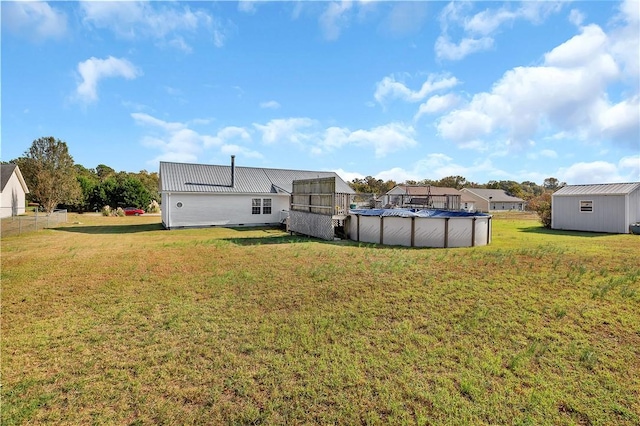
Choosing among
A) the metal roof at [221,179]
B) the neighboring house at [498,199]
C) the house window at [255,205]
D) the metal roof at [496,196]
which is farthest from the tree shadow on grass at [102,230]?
the metal roof at [496,196]

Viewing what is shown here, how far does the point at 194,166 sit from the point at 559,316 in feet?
70.6

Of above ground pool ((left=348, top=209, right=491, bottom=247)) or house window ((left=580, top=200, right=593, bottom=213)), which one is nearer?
above ground pool ((left=348, top=209, right=491, bottom=247))

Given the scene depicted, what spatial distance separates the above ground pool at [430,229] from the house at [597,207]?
11202mm

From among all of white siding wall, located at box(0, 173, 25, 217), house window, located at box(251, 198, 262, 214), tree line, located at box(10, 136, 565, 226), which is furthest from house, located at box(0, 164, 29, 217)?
house window, located at box(251, 198, 262, 214)

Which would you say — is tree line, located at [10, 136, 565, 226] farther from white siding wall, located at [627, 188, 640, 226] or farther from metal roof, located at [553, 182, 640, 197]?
white siding wall, located at [627, 188, 640, 226]

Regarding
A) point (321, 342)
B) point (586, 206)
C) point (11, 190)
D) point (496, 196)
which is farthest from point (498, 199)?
point (11, 190)

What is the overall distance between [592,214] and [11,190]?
44834 millimetres

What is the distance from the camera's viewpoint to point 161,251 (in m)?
10.4

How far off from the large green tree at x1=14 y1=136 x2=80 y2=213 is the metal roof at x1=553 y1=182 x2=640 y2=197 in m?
42.1

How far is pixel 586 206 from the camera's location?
1945cm

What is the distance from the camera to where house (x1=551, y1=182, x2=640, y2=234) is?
58.5 ft

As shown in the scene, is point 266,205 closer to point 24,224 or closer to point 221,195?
point 221,195

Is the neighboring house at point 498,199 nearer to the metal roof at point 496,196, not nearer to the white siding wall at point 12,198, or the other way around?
the metal roof at point 496,196

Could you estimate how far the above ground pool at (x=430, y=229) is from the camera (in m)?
12.4
